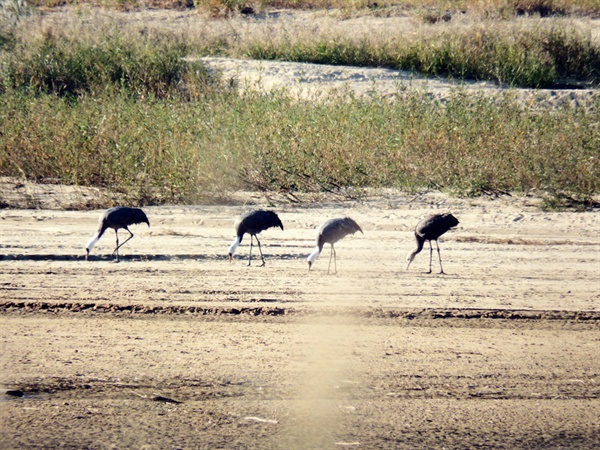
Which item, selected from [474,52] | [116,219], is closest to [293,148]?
[116,219]

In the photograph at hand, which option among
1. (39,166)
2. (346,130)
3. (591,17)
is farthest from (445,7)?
(39,166)

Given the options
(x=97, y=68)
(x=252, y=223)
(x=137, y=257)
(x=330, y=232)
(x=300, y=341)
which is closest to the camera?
(x=300, y=341)

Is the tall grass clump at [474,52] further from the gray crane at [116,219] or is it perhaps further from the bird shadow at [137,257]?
the gray crane at [116,219]

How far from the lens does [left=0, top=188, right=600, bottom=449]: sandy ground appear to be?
16.1ft

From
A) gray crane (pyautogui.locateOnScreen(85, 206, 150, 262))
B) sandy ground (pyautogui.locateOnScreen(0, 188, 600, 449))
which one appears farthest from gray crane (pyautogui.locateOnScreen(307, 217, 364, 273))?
gray crane (pyautogui.locateOnScreen(85, 206, 150, 262))

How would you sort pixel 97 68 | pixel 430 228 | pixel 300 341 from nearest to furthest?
pixel 300 341 → pixel 430 228 → pixel 97 68

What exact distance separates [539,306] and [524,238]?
2196mm

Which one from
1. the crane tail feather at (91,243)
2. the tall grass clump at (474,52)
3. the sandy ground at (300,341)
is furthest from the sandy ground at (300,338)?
the tall grass clump at (474,52)

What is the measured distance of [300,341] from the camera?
6.09 m

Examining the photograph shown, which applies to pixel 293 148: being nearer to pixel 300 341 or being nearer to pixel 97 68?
pixel 300 341

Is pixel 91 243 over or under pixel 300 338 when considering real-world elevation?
over

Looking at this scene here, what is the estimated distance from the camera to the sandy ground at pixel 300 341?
16.1 feet

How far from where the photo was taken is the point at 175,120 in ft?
41.0

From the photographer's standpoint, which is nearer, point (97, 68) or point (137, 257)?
point (137, 257)
